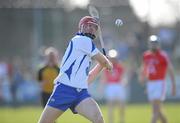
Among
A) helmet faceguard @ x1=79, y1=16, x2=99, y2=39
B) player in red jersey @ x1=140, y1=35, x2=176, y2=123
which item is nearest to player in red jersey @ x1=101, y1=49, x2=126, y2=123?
player in red jersey @ x1=140, y1=35, x2=176, y2=123

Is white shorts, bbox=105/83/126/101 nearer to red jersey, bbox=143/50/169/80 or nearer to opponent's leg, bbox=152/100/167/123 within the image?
red jersey, bbox=143/50/169/80

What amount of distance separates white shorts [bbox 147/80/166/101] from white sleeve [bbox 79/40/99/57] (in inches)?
224

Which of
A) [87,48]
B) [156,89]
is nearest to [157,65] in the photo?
[156,89]

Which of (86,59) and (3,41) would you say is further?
(3,41)

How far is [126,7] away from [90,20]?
25627 mm

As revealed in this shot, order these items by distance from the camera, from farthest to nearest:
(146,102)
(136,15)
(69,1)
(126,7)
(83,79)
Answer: (69,1) < (136,15) < (126,7) < (146,102) < (83,79)

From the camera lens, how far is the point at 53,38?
38.5 metres

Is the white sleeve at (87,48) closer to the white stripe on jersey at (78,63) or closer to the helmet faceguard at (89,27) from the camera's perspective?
the white stripe on jersey at (78,63)

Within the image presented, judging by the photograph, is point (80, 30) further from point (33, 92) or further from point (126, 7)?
point (126, 7)

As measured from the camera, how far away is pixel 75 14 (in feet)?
136

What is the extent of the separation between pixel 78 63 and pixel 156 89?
585cm

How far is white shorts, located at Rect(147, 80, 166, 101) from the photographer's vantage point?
785 inches

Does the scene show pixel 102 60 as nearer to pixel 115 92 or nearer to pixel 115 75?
pixel 115 92

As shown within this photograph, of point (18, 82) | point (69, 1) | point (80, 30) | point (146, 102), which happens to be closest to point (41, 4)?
point (18, 82)
